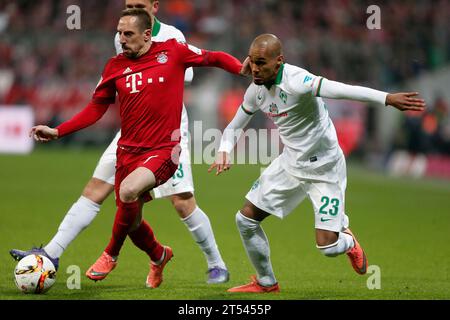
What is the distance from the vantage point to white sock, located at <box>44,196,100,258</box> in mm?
7311

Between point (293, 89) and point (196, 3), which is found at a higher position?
point (196, 3)

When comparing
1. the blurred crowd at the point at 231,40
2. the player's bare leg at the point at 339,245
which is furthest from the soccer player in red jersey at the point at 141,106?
the blurred crowd at the point at 231,40

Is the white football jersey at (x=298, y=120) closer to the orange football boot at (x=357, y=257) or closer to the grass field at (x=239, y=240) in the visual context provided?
the orange football boot at (x=357, y=257)

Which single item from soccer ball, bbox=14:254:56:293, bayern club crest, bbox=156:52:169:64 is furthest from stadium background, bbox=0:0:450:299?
bayern club crest, bbox=156:52:169:64

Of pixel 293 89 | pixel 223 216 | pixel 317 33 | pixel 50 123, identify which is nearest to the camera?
pixel 293 89

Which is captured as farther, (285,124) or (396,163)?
(396,163)

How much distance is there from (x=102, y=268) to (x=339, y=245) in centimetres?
195

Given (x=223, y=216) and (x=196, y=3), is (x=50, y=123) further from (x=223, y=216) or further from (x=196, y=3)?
(x=223, y=216)

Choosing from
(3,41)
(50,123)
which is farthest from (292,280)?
(3,41)

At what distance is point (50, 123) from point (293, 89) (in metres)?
17.4

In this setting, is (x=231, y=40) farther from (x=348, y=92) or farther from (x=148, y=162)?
(x=348, y=92)

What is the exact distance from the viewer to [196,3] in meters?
27.7

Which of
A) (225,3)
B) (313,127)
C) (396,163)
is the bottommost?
(396,163)

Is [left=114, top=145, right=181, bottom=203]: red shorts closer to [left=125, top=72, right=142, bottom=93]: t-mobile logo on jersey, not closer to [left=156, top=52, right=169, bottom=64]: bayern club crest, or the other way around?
[left=125, top=72, right=142, bottom=93]: t-mobile logo on jersey
